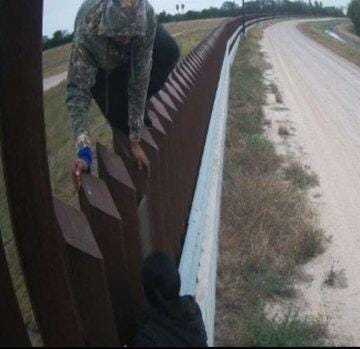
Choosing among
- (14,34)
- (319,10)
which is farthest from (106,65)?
(319,10)

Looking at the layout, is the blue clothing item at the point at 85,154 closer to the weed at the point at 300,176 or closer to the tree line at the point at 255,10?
the weed at the point at 300,176

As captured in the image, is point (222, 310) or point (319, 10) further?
point (319, 10)

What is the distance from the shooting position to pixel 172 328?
1919mm

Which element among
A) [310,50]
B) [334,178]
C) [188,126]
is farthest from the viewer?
[310,50]

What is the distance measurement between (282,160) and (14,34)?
7.25m

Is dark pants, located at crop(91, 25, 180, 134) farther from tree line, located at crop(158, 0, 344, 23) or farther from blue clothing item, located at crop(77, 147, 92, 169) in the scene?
tree line, located at crop(158, 0, 344, 23)

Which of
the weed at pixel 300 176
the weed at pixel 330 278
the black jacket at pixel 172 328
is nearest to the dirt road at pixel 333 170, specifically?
the weed at pixel 330 278

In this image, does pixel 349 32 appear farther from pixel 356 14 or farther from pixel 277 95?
pixel 277 95

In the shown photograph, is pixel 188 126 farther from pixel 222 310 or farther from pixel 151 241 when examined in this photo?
pixel 151 241

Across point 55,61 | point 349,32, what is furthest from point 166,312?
point 349,32

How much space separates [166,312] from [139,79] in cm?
144

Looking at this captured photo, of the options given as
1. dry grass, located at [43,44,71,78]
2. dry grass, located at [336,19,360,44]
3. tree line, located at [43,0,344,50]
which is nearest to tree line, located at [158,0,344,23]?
tree line, located at [43,0,344,50]

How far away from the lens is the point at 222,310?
3949mm

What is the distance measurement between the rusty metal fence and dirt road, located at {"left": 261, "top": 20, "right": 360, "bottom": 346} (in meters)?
1.48
